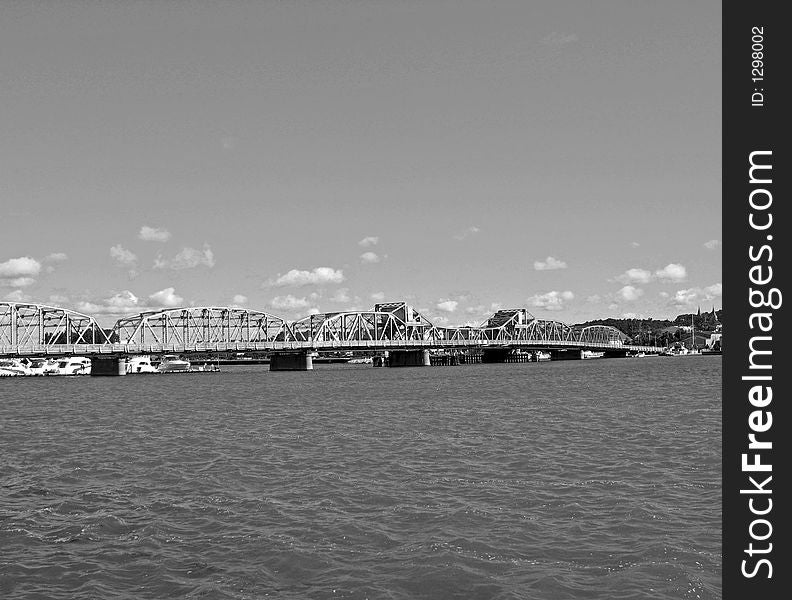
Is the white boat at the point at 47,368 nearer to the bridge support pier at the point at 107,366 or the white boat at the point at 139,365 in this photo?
the bridge support pier at the point at 107,366

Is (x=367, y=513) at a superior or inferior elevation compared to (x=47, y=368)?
superior

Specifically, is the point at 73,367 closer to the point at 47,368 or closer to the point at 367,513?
the point at 47,368

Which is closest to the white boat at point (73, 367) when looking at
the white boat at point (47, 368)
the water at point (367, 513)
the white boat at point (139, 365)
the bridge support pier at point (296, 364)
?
the white boat at point (47, 368)

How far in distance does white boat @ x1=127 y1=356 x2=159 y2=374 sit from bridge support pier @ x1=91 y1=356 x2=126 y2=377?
10001 millimetres

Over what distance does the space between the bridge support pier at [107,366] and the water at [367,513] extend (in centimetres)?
12387

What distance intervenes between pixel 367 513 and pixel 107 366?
15261 centimetres

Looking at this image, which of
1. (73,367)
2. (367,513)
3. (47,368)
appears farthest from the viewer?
(73,367)

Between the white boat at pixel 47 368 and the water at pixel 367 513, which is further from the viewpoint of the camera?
the white boat at pixel 47 368

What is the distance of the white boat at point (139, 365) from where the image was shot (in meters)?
174

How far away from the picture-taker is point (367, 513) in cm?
2086

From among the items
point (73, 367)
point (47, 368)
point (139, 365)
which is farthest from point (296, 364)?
point (47, 368)
